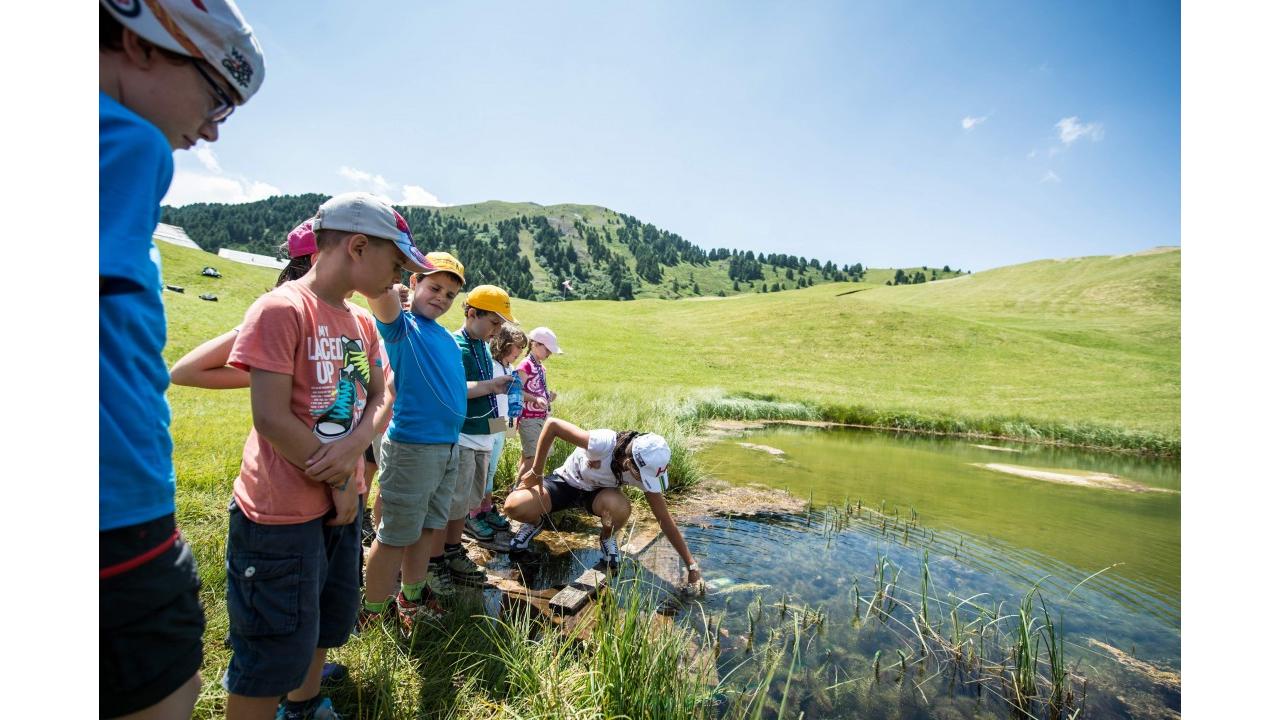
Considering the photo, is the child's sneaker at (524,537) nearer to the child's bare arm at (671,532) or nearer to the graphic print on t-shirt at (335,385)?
the child's bare arm at (671,532)

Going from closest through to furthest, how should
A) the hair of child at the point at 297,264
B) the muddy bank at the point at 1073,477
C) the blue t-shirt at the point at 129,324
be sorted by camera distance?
the blue t-shirt at the point at 129,324 < the hair of child at the point at 297,264 < the muddy bank at the point at 1073,477

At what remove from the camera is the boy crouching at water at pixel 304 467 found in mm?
1830

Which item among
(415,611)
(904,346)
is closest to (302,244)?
(415,611)

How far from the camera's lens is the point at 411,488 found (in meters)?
3.20

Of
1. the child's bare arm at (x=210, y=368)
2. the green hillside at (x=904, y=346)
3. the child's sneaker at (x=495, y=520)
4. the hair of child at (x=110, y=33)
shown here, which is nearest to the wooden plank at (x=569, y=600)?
the child's sneaker at (x=495, y=520)

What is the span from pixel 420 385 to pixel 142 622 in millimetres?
2209

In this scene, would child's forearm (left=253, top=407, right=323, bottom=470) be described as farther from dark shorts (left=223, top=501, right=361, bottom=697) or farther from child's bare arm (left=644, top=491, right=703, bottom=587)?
child's bare arm (left=644, top=491, right=703, bottom=587)

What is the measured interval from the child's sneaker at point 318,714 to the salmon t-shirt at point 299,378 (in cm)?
91

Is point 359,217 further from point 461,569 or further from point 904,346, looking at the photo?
point 904,346

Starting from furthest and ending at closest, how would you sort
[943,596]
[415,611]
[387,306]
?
[943,596] < [415,611] < [387,306]

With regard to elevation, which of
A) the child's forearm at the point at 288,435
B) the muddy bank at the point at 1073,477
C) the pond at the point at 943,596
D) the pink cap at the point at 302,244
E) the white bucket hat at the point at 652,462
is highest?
the pink cap at the point at 302,244

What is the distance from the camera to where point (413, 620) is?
3.19m

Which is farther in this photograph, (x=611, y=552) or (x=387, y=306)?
(x=611, y=552)

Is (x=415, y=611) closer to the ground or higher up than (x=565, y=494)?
closer to the ground
